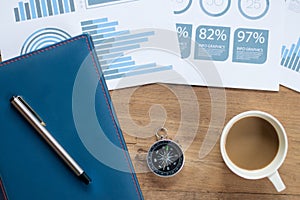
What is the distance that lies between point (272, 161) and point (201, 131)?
0.11 meters

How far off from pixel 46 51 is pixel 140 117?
6.8 inches

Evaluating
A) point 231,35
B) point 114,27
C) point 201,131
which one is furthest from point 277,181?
point 114,27

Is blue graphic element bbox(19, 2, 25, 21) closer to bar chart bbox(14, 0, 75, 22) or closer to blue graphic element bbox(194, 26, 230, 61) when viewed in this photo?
bar chart bbox(14, 0, 75, 22)

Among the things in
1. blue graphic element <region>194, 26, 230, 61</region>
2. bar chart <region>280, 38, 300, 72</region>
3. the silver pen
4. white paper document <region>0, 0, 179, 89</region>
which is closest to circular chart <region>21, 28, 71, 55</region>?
white paper document <region>0, 0, 179, 89</region>

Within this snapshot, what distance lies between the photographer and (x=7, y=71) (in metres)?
0.66

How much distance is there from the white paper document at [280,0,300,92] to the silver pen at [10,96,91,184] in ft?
1.12

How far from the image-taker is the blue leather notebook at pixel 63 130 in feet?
2.15

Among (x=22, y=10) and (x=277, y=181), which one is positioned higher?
(x=22, y=10)

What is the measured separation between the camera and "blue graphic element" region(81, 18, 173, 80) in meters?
0.73

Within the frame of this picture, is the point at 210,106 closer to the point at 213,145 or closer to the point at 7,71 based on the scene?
the point at 213,145

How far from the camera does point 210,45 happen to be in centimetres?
73

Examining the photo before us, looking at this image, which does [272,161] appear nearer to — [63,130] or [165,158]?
[165,158]

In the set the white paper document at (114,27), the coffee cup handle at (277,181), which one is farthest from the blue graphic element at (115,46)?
the coffee cup handle at (277,181)

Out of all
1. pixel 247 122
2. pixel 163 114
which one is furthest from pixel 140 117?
pixel 247 122
